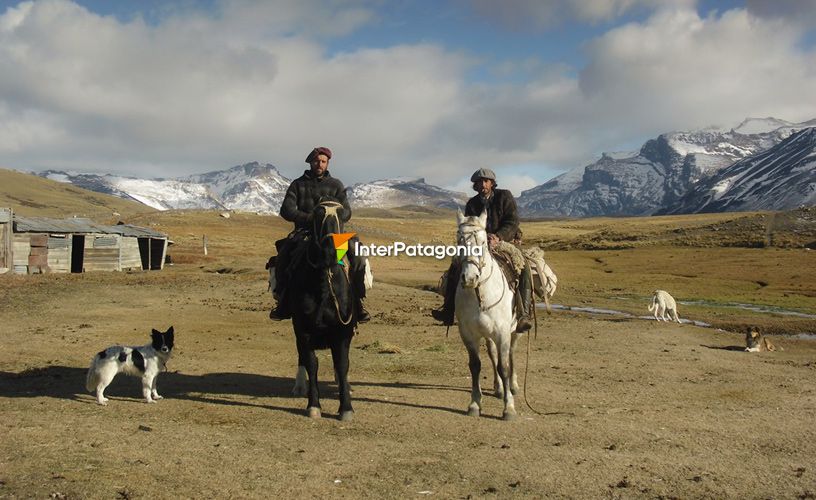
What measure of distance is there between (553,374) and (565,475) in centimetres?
757

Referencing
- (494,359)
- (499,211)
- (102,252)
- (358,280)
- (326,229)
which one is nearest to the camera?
(326,229)

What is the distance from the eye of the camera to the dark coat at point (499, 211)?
11.9 m

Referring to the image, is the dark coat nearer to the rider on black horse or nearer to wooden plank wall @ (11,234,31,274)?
the rider on black horse

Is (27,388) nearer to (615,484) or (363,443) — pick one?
(363,443)

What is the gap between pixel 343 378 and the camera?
10305 mm

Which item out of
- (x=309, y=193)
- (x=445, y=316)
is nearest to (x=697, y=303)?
(x=445, y=316)

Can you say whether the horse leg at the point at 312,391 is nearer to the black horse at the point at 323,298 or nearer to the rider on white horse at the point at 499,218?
the black horse at the point at 323,298

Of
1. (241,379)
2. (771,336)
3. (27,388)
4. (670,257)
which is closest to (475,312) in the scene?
(241,379)

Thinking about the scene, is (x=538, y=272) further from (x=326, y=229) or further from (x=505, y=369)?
(x=326, y=229)

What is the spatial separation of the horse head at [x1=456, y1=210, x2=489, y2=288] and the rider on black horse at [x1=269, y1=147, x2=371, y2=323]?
6.14 feet

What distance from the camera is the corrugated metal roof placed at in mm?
42719

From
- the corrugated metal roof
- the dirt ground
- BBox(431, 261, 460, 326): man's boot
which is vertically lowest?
the dirt ground

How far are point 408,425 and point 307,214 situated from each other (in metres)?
3.81

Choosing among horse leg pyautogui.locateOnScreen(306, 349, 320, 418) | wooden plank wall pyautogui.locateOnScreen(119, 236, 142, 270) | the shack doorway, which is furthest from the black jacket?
wooden plank wall pyautogui.locateOnScreen(119, 236, 142, 270)
